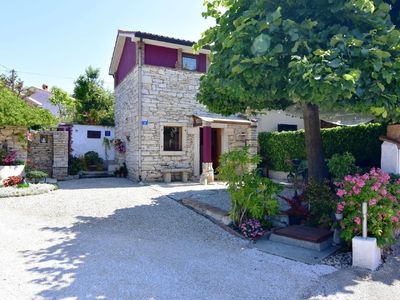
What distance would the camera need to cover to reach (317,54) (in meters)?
5.11

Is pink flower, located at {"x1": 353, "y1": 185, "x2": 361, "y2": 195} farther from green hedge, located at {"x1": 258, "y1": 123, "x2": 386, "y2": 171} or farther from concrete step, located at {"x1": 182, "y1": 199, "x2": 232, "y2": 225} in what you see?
green hedge, located at {"x1": 258, "y1": 123, "x2": 386, "y2": 171}

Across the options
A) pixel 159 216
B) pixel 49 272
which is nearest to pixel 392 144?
pixel 159 216

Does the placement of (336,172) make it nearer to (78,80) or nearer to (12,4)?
(12,4)

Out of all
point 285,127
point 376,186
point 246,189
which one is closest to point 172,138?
point 285,127

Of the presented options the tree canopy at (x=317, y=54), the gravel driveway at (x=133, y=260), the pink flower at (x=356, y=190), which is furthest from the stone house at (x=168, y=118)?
the pink flower at (x=356, y=190)

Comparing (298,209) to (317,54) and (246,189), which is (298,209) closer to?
(246,189)

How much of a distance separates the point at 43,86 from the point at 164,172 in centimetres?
3196

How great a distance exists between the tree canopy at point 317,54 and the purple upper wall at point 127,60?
37.0ft

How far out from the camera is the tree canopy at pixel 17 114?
43.1 ft

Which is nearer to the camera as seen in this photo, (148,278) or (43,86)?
(148,278)

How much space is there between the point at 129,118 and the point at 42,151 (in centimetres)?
546

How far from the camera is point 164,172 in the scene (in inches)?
622

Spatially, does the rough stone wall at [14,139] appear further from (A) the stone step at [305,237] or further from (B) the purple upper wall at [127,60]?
(A) the stone step at [305,237]

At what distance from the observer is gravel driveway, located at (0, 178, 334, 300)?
4.32 m
